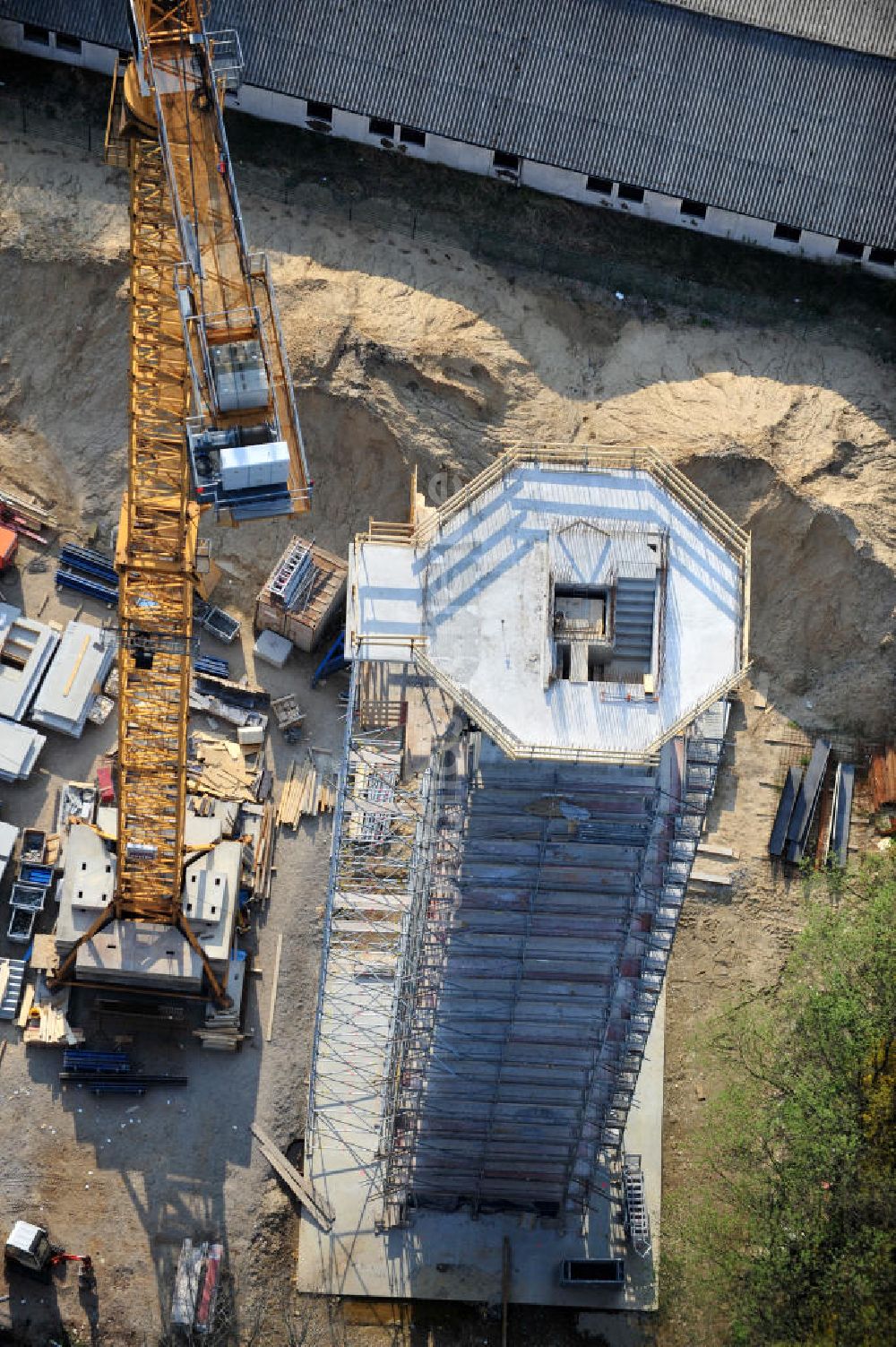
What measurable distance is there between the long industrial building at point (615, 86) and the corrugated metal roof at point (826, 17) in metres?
1.20

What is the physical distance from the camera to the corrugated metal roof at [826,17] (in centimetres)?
9250

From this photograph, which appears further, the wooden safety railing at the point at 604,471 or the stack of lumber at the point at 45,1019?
the stack of lumber at the point at 45,1019

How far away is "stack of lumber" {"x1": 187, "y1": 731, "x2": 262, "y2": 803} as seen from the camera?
291ft

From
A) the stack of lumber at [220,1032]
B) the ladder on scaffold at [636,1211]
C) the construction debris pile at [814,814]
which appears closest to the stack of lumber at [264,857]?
the stack of lumber at [220,1032]

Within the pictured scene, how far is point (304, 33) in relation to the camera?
3602 inches

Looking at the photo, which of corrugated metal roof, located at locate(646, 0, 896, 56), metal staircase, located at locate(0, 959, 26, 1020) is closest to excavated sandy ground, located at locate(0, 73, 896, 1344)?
corrugated metal roof, located at locate(646, 0, 896, 56)

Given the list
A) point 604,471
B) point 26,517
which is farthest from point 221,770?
point 604,471

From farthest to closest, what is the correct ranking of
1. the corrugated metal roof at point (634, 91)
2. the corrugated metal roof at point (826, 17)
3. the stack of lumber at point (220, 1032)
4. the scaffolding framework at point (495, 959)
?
the corrugated metal roof at point (826, 17)
the corrugated metal roof at point (634, 91)
the stack of lumber at point (220, 1032)
the scaffolding framework at point (495, 959)

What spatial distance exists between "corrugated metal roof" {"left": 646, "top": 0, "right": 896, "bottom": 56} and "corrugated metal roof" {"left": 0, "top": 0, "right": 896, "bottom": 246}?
1.37 m

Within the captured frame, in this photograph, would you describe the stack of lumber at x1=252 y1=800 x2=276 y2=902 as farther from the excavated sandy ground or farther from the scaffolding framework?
the scaffolding framework

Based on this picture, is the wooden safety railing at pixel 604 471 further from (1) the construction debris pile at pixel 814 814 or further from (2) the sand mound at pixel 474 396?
(1) the construction debris pile at pixel 814 814

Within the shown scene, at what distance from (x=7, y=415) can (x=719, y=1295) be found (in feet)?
147

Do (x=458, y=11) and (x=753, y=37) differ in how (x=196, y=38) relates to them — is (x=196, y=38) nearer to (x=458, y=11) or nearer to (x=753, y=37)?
(x=458, y=11)

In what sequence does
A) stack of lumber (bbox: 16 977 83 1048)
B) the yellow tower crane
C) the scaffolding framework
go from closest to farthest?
the scaffolding framework
the yellow tower crane
stack of lumber (bbox: 16 977 83 1048)
